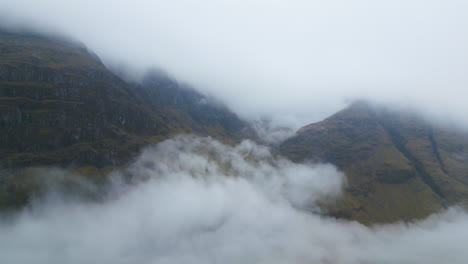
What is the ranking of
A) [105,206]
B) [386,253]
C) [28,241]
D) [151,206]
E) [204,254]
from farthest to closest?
[386,253] → [151,206] → [204,254] → [105,206] → [28,241]

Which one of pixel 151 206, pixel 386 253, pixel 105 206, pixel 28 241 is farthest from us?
pixel 386 253

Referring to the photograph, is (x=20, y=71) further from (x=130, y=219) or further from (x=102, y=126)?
(x=130, y=219)

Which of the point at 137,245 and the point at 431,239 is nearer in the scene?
the point at 137,245

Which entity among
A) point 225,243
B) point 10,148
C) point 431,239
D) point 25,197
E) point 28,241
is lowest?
point 225,243

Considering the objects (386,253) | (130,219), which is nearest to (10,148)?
(130,219)

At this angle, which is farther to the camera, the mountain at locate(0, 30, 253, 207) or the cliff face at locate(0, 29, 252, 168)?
the cliff face at locate(0, 29, 252, 168)

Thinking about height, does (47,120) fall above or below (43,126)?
above

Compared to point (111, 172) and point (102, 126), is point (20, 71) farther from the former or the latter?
point (111, 172)

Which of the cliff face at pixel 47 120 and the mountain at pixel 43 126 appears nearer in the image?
the mountain at pixel 43 126

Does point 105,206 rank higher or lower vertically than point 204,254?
higher

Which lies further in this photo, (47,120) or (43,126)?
(47,120)
